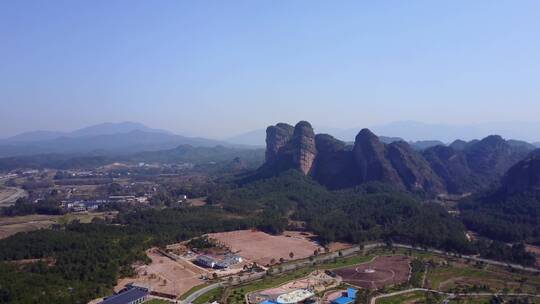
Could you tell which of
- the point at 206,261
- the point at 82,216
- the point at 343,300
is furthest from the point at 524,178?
the point at 82,216

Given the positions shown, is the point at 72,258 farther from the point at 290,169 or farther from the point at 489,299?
the point at 290,169

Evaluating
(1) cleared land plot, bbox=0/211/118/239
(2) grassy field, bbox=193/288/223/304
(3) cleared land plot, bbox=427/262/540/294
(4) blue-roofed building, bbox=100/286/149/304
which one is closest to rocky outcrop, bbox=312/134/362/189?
(1) cleared land plot, bbox=0/211/118/239

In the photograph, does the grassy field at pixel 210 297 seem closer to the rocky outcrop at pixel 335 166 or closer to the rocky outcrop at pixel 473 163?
the rocky outcrop at pixel 335 166

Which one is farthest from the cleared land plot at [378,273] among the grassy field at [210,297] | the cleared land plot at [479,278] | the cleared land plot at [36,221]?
the cleared land plot at [36,221]

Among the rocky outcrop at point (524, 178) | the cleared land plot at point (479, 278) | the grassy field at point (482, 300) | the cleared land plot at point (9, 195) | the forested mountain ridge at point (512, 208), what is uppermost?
the rocky outcrop at point (524, 178)

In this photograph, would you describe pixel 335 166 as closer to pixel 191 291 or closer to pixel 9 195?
pixel 191 291

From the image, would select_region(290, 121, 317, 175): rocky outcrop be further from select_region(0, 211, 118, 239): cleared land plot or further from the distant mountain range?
select_region(0, 211, 118, 239): cleared land plot
